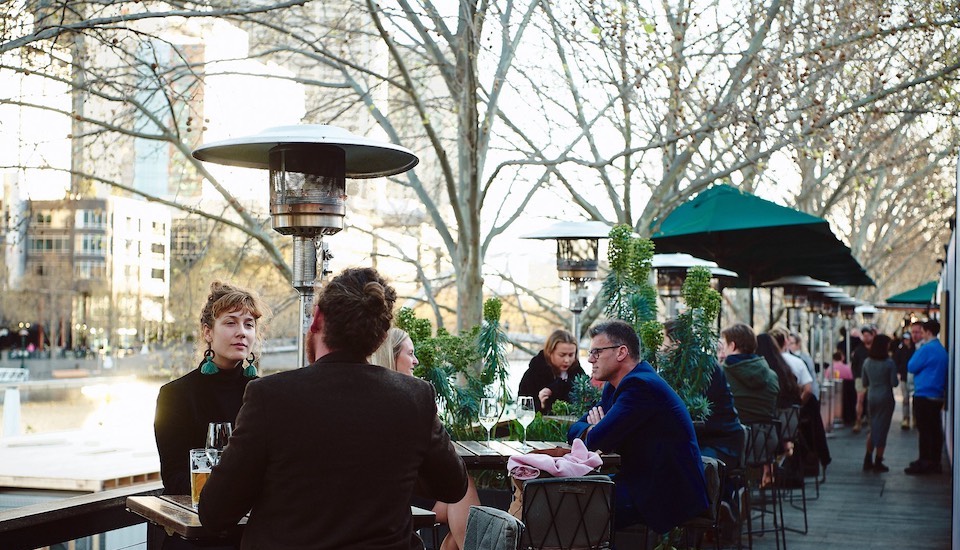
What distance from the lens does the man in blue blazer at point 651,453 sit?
233 inches

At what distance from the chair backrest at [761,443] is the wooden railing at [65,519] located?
4767 mm

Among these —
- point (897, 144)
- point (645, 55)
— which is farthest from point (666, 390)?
point (897, 144)

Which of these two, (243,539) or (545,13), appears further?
(545,13)

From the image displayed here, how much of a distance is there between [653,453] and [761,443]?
3.29m

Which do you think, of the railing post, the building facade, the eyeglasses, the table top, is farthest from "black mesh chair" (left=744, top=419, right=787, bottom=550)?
the building facade

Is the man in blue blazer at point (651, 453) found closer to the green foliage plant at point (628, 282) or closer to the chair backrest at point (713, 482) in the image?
the chair backrest at point (713, 482)

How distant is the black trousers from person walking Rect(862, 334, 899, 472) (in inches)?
14.7

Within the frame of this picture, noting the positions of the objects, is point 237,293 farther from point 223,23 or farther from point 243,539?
point 223,23

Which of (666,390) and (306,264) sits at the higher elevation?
(306,264)

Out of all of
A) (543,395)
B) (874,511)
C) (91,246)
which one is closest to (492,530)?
(543,395)

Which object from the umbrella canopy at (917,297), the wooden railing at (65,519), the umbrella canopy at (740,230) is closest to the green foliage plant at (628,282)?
the umbrella canopy at (740,230)

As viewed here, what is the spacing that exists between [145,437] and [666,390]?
40.2 m

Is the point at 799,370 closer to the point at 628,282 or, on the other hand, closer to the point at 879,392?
the point at 879,392

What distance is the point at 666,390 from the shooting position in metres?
6.04
